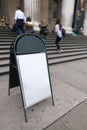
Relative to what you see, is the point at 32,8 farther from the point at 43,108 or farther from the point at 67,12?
the point at 43,108

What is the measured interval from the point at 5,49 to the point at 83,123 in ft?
15.0

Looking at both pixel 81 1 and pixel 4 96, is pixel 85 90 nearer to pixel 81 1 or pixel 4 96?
pixel 4 96

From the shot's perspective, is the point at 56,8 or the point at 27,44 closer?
the point at 27,44

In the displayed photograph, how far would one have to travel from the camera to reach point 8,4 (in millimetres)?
12141

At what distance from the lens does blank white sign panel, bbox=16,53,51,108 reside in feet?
8.05

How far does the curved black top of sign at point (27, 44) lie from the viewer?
2449 millimetres

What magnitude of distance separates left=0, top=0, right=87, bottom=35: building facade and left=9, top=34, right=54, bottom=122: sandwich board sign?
7.64 meters

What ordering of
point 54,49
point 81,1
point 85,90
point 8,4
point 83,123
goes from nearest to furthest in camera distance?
point 83,123, point 85,90, point 54,49, point 8,4, point 81,1

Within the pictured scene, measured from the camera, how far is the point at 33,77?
8.68ft

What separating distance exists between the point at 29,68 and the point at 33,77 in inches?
7.8

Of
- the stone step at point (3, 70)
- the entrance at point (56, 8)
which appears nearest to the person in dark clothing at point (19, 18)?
the stone step at point (3, 70)

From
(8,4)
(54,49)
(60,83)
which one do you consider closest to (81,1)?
(8,4)

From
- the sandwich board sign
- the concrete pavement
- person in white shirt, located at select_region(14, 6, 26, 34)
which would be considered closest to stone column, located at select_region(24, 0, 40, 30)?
person in white shirt, located at select_region(14, 6, 26, 34)

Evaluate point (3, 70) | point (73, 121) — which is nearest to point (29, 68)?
point (73, 121)
